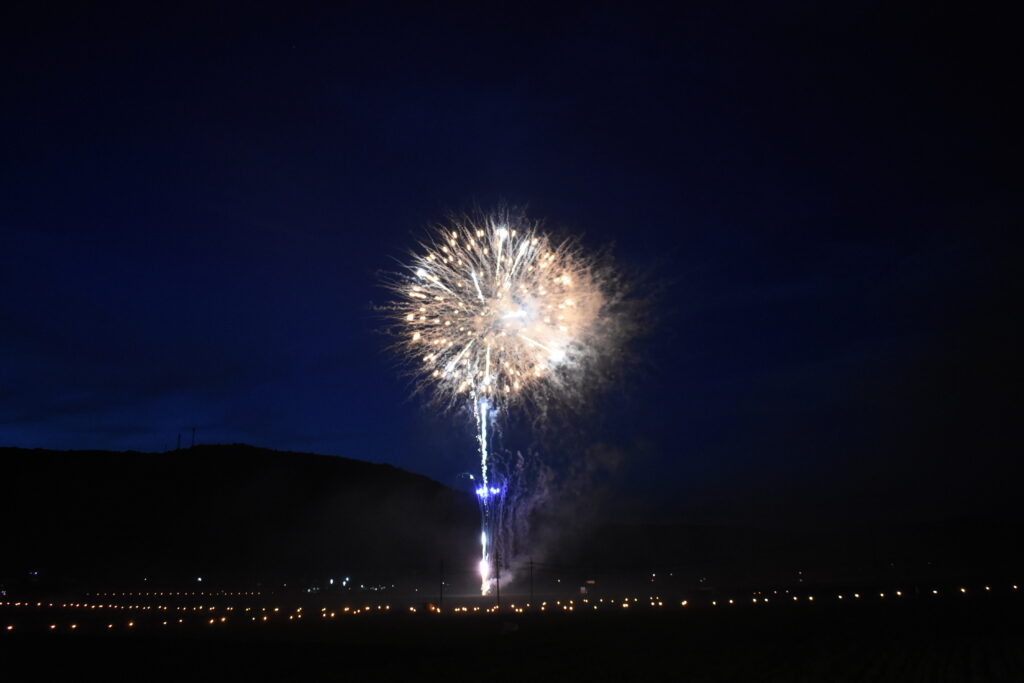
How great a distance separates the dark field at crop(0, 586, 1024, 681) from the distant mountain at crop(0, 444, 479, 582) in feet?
145

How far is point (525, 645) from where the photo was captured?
2248 cm

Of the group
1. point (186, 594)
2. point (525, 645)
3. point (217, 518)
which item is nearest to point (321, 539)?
point (217, 518)

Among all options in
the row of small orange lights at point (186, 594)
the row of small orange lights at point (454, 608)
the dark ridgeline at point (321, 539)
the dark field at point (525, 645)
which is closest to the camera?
the dark field at point (525, 645)

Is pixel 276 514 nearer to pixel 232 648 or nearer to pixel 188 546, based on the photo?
pixel 188 546

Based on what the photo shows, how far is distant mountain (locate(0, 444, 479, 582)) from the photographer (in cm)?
7712

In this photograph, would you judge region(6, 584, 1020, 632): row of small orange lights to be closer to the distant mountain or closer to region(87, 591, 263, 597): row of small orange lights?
region(87, 591, 263, 597): row of small orange lights

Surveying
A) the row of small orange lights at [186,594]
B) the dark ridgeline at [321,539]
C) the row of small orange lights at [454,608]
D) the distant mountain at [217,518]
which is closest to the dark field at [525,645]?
the row of small orange lights at [454,608]

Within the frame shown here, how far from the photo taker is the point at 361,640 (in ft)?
80.7

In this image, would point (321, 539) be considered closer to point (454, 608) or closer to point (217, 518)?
point (217, 518)

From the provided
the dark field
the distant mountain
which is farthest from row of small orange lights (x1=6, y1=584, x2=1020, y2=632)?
the distant mountain

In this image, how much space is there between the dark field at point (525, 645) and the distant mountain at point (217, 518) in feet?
145

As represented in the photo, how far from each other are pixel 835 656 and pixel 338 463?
417ft

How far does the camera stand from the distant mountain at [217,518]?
7712 centimetres

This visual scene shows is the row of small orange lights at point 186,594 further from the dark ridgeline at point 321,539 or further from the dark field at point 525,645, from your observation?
the dark field at point 525,645
